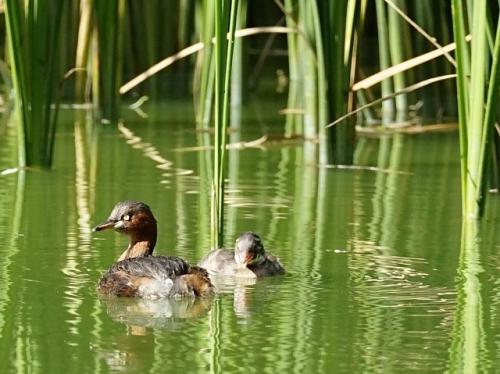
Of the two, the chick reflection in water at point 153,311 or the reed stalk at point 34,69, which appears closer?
the chick reflection in water at point 153,311

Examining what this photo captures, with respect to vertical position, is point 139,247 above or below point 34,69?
below

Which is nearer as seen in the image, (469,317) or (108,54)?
(469,317)

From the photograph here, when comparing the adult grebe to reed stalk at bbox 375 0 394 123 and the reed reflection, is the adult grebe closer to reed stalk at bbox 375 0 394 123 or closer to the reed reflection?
the reed reflection

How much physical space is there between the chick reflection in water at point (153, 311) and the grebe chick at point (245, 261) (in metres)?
0.32

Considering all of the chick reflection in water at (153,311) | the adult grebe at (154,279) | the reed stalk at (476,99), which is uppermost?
the reed stalk at (476,99)

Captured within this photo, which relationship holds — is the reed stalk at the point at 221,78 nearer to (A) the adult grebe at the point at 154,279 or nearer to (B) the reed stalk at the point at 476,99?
(A) the adult grebe at the point at 154,279

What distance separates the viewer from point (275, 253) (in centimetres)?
593

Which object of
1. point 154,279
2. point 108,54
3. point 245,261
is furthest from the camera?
point 108,54

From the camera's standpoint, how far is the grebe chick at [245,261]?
5.36m

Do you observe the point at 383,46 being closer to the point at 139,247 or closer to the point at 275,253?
the point at 275,253

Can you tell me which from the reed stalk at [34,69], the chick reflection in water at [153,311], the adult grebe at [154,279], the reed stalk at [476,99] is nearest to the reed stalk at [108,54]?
the reed stalk at [34,69]

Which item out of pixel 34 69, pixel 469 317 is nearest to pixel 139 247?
pixel 469 317

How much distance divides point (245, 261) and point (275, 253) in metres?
0.59

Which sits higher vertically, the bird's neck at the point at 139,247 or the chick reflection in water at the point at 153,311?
the bird's neck at the point at 139,247
